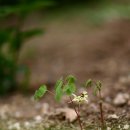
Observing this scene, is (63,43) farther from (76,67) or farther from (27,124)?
(27,124)

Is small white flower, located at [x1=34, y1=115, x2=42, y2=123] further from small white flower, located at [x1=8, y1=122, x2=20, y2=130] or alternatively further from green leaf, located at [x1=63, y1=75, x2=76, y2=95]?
green leaf, located at [x1=63, y1=75, x2=76, y2=95]

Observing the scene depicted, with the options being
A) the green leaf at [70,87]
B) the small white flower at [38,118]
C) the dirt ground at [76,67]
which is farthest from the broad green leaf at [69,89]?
the small white flower at [38,118]

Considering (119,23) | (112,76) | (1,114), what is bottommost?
(1,114)

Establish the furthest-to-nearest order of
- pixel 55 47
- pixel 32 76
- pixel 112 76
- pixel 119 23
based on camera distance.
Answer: pixel 119 23 → pixel 55 47 → pixel 32 76 → pixel 112 76

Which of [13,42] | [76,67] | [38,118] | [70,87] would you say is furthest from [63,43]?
[70,87]

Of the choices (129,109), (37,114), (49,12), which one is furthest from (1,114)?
(49,12)

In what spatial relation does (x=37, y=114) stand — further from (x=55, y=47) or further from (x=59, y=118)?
(x=55, y=47)

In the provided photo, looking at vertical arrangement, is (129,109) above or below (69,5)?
below
